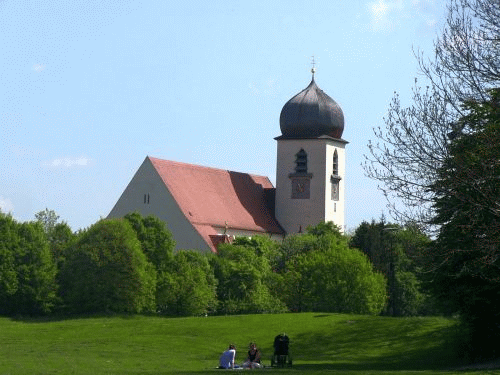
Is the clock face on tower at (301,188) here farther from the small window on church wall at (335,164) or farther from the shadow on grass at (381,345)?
the shadow on grass at (381,345)

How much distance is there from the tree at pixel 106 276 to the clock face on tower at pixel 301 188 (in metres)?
43.8

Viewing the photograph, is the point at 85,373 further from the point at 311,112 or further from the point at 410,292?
the point at 311,112

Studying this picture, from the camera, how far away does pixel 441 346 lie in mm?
48875

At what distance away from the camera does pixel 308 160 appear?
11912 centimetres

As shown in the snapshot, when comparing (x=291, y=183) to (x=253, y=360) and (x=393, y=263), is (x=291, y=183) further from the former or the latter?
(x=253, y=360)

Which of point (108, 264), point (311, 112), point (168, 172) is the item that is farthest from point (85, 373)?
point (311, 112)

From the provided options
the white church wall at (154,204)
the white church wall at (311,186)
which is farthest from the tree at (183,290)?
the white church wall at (311,186)

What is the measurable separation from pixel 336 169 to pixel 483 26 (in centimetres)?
8899

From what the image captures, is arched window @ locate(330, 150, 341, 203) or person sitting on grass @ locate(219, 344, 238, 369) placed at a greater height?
arched window @ locate(330, 150, 341, 203)

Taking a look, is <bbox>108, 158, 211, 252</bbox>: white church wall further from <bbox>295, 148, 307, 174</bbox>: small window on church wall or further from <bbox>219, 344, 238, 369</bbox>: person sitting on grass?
<bbox>219, 344, 238, 369</bbox>: person sitting on grass

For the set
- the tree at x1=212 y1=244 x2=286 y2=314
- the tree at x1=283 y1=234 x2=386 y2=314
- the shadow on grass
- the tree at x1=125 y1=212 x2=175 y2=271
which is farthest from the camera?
the tree at x1=212 y1=244 x2=286 y2=314

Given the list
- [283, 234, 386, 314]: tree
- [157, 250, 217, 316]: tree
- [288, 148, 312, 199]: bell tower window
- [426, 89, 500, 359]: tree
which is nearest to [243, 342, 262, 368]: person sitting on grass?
[426, 89, 500, 359]: tree

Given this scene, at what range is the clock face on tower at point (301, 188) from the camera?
11956 cm

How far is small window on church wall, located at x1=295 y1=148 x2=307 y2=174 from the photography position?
119 metres
